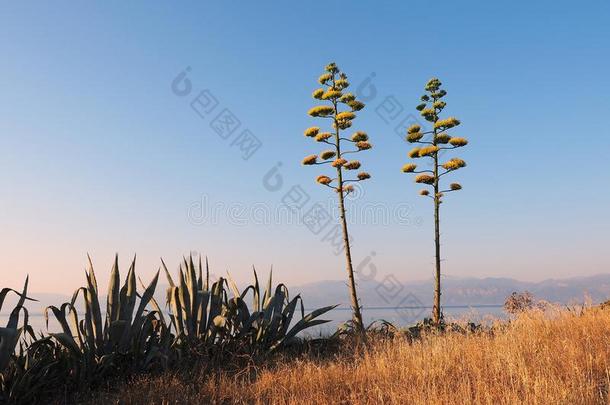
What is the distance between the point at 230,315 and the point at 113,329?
6.39 ft

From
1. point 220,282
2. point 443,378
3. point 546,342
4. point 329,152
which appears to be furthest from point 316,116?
point 443,378

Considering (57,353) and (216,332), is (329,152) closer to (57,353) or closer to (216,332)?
(216,332)

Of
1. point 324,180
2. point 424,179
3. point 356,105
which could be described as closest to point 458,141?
point 424,179

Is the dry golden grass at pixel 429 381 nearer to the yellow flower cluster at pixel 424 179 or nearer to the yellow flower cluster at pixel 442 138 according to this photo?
the yellow flower cluster at pixel 424 179

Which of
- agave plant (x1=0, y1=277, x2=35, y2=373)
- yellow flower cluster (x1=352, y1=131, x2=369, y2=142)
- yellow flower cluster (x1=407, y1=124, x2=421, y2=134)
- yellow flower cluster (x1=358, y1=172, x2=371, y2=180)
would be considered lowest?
agave plant (x1=0, y1=277, x2=35, y2=373)

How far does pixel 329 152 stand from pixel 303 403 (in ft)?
37.3

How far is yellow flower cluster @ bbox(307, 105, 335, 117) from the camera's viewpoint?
16.4 meters

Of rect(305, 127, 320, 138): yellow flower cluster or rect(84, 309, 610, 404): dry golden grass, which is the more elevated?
rect(305, 127, 320, 138): yellow flower cluster

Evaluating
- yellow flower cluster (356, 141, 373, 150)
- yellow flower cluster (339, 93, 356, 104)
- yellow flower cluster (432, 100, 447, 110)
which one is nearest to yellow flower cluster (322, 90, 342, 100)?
yellow flower cluster (339, 93, 356, 104)

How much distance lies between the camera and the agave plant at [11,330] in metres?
5.75

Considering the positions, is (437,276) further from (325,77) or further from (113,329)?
(113,329)

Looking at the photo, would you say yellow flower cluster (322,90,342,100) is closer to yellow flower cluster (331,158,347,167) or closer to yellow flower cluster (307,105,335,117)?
yellow flower cluster (307,105,335,117)

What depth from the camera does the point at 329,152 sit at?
634 inches

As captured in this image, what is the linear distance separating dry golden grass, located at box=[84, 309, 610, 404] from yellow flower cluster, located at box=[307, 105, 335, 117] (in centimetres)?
1005
